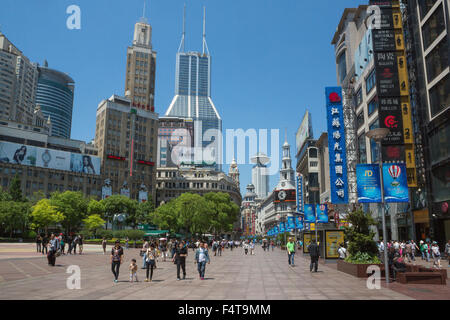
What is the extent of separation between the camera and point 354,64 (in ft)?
184

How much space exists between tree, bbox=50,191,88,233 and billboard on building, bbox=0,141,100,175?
899 inches

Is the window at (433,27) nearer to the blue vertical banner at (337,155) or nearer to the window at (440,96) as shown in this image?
the window at (440,96)

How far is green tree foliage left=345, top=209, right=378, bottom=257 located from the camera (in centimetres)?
1886

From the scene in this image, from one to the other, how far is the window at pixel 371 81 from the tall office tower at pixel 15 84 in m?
151

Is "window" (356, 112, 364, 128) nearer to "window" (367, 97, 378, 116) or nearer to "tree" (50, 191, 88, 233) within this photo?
"window" (367, 97, 378, 116)

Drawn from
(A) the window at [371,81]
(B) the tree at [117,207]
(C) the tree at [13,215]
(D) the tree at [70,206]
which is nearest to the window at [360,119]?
(A) the window at [371,81]

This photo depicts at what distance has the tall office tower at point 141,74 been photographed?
436 feet

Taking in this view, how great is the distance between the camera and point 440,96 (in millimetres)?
34031

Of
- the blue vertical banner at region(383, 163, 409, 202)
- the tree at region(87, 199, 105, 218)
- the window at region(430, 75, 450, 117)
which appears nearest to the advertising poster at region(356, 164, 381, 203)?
the blue vertical banner at region(383, 163, 409, 202)

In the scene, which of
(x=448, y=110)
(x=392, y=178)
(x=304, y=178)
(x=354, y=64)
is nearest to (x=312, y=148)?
(x=304, y=178)

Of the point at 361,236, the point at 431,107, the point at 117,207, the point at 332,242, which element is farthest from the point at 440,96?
the point at 117,207

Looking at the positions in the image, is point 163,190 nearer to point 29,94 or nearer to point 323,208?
point 323,208

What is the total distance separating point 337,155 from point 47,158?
265 ft

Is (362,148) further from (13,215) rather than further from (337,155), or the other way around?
(13,215)
